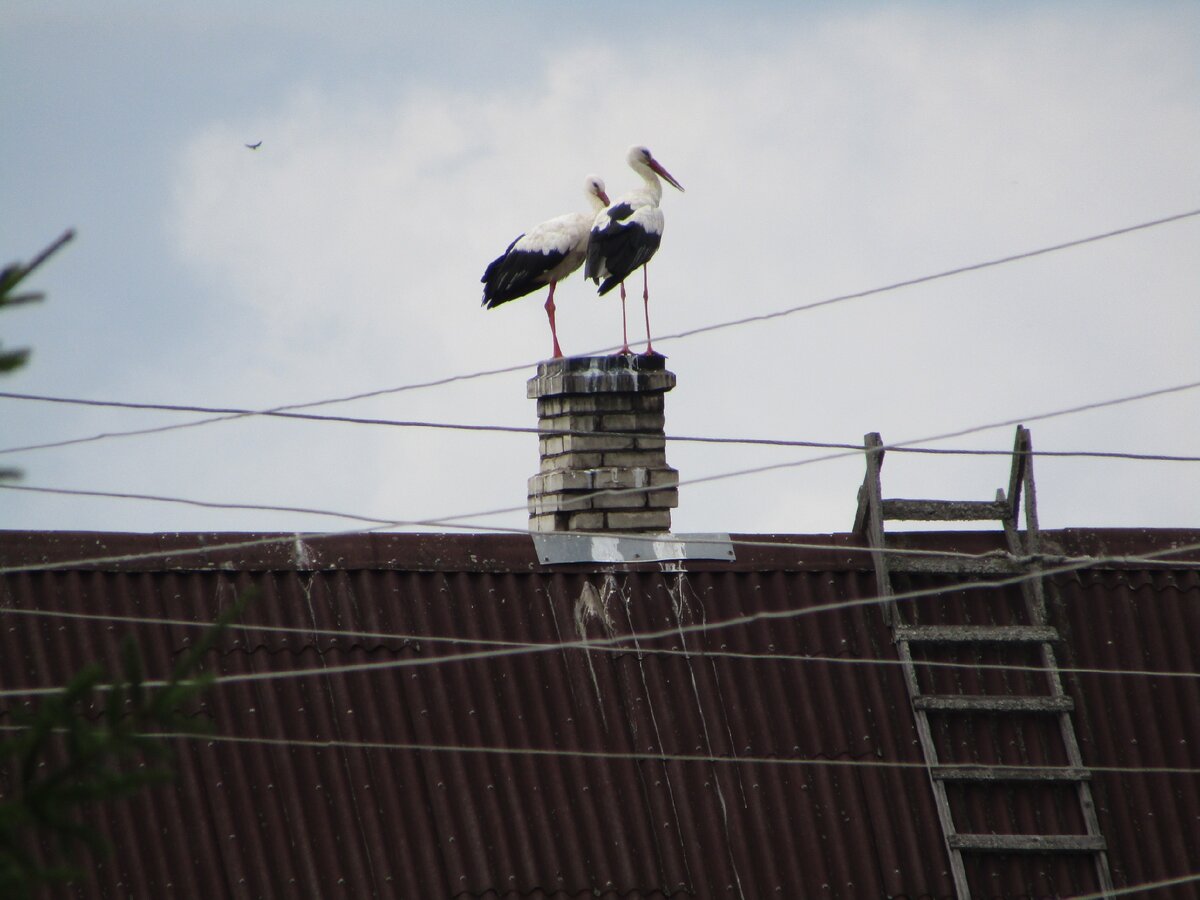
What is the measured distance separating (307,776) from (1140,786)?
11.2 ft

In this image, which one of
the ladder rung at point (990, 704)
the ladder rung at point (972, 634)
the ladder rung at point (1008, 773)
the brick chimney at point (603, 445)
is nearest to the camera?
the ladder rung at point (1008, 773)

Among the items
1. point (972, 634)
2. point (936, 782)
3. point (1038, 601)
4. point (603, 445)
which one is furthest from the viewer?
point (603, 445)

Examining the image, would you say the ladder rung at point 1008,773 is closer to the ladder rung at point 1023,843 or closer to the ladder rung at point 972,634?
the ladder rung at point 1023,843

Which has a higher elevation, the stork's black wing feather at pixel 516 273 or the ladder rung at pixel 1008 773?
the stork's black wing feather at pixel 516 273

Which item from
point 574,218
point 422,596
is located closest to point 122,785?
point 422,596

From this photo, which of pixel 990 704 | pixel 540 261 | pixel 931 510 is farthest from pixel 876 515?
pixel 540 261

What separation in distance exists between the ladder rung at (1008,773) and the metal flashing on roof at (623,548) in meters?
1.34

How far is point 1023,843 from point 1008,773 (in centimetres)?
30

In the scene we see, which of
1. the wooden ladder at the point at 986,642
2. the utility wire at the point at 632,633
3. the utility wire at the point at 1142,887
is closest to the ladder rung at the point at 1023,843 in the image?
the wooden ladder at the point at 986,642

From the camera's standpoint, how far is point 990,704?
7.18 m

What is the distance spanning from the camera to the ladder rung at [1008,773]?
704cm

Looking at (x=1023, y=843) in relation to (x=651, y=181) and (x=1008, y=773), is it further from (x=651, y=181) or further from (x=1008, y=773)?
(x=651, y=181)

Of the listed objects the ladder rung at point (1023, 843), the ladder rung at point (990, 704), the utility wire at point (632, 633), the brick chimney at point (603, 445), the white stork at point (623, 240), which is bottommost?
the ladder rung at point (1023, 843)

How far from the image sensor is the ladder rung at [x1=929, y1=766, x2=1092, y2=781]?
7.04m
